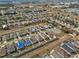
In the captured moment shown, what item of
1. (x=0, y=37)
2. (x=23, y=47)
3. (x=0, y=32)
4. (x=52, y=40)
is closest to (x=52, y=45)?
(x=52, y=40)

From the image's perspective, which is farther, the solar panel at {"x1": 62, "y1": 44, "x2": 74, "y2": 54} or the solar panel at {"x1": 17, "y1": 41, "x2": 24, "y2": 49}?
the solar panel at {"x1": 17, "y1": 41, "x2": 24, "y2": 49}

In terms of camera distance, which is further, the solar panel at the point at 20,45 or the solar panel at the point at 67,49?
the solar panel at the point at 20,45

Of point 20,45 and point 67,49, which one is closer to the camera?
point 67,49

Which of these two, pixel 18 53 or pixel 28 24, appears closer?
Result: pixel 18 53

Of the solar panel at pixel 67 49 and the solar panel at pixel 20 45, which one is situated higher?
the solar panel at pixel 20 45

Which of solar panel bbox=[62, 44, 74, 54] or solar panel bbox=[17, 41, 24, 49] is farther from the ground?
solar panel bbox=[17, 41, 24, 49]

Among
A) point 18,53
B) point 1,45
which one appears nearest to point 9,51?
point 18,53

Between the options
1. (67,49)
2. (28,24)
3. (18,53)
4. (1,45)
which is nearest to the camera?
(18,53)

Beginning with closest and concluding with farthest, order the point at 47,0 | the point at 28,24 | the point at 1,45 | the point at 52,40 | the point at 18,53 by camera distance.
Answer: the point at 18,53 → the point at 1,45 → the point at 52,40 → the point at 28,24 → the point at 47,0

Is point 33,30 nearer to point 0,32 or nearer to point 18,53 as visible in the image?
point 0,32

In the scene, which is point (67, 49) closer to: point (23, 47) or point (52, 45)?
point (52, 45)
